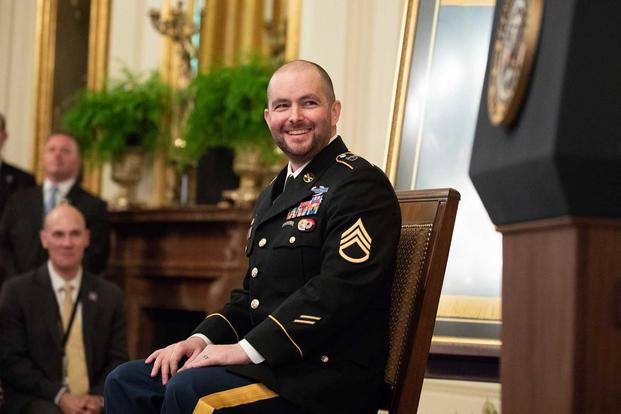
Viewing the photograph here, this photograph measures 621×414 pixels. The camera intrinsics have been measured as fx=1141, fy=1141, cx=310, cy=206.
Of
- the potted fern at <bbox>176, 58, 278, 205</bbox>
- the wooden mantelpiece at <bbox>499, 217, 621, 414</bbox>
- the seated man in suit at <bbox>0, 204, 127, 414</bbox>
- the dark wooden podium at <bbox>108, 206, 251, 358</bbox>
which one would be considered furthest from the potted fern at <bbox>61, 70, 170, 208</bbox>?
the wooden mantelpiece at <bbox>499, 217, 621, 414</bbox>

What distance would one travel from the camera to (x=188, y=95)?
6719mm

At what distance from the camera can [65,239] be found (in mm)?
5305

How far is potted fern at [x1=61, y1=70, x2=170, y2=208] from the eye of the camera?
6.80m

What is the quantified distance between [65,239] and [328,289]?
293 centimetres

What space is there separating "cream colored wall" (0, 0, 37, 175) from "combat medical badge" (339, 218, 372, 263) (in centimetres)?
549

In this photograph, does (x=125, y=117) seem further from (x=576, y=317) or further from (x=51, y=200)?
(x=576, y=317)

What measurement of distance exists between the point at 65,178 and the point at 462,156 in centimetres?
313

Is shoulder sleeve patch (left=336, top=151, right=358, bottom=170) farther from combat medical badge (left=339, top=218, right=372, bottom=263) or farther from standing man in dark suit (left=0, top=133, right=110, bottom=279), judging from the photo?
standing man in dark suit (left=0, top=133, right=110, bottom=279)

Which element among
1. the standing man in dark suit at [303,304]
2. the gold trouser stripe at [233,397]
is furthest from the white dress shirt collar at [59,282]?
the gold trouser stripe at [233,397]

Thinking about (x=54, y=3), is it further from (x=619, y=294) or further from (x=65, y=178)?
(x=619, y=294)

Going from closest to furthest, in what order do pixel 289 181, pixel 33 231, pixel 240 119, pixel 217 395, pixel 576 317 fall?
pixel 576 317, pixel 217 395, pixel 289 181, pixel 240 119, pixel 33 231

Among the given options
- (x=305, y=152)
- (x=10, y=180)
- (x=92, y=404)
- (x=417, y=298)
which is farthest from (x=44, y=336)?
(x=417, y=298)

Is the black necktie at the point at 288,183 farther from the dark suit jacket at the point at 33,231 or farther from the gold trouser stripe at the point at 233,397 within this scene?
the dark suit jacket at the point at 33,231

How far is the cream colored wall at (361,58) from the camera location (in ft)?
17.1
